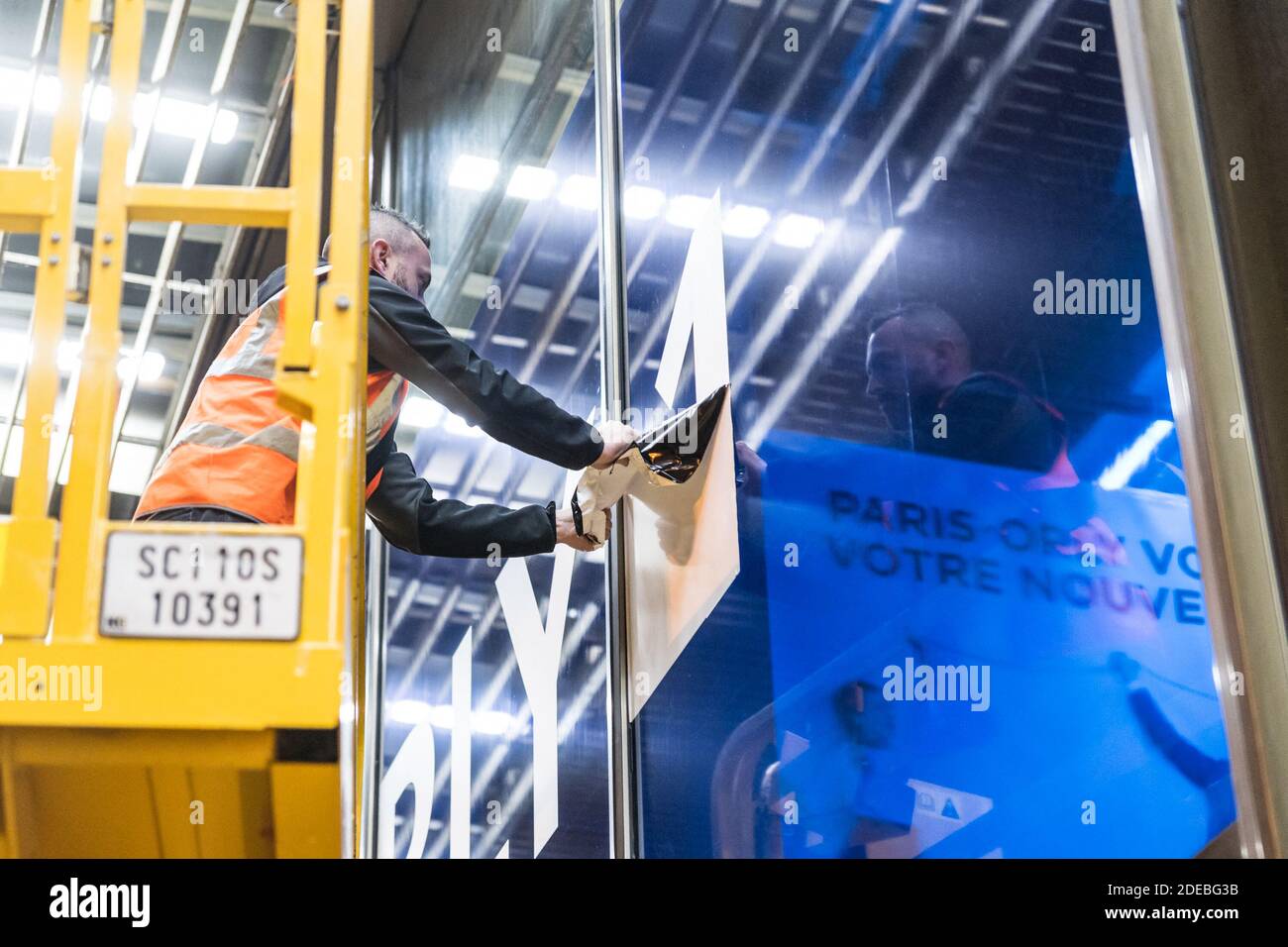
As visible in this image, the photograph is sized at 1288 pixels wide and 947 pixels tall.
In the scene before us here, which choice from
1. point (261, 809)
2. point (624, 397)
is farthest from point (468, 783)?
point (261, 809)

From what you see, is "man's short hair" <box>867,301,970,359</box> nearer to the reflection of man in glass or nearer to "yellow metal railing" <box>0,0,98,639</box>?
the reflection of man in glass

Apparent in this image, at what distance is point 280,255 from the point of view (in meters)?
11.8

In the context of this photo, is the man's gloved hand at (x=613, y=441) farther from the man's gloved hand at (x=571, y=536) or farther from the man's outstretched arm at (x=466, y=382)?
the man's gloved hand at (x=571, y=536)

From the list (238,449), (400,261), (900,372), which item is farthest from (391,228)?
(900,372)

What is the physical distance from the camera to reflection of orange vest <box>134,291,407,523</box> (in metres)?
4.16

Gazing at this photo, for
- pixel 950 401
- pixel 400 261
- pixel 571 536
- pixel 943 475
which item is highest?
pixel 400 261

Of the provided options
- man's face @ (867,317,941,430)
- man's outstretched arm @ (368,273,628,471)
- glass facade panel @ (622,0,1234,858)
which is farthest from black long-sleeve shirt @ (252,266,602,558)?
man's face @ (867,317,941,430)

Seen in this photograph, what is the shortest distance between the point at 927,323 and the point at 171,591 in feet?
6.73

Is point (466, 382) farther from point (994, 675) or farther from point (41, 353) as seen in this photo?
point (994, 675)

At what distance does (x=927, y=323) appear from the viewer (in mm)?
4094

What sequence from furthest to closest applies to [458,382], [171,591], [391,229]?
[391,229] → [458,382] → [171,591]

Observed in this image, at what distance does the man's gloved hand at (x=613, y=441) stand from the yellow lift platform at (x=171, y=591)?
4.84 feet
